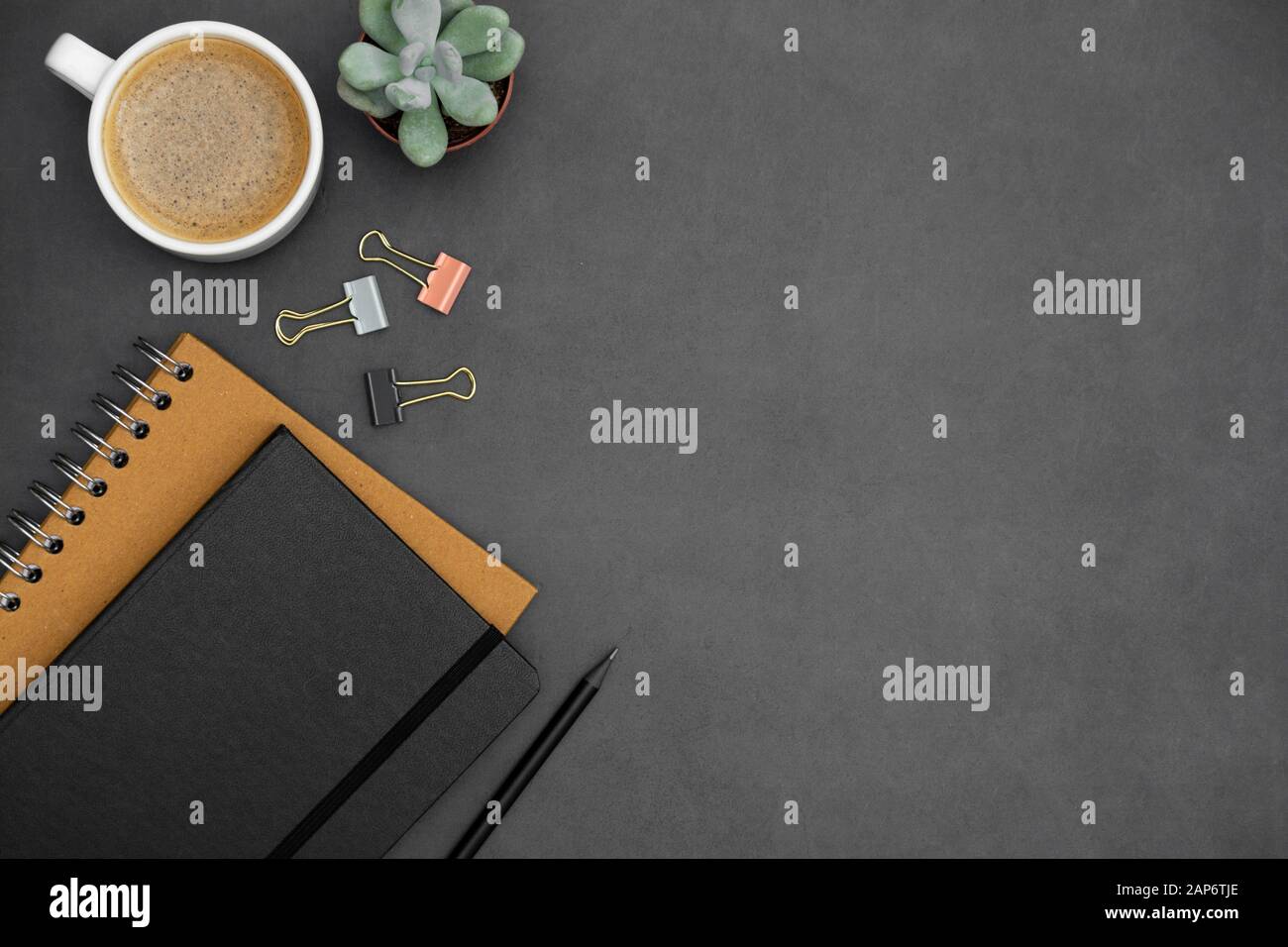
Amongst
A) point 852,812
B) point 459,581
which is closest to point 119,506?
point 459,581

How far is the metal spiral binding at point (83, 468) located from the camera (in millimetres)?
758

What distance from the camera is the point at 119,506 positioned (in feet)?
2.52

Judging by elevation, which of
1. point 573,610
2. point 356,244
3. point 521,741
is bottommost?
point 521,741

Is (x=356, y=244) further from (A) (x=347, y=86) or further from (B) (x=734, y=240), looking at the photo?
(B) (x=734, y=240)

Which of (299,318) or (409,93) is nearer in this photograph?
(409,93)

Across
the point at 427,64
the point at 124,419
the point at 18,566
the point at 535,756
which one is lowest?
the point at 535,756

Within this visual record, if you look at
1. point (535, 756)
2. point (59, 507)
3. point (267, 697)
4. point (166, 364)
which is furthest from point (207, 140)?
point (535, 756)

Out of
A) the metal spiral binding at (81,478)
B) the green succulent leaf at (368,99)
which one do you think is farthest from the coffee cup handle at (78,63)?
the metal spiral binding at (81,478)

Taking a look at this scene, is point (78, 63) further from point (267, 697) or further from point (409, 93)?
point (267, 697)

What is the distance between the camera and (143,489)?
2.52 ft

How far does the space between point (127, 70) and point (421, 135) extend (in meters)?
0.21

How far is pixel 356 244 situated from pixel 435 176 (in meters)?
0.08

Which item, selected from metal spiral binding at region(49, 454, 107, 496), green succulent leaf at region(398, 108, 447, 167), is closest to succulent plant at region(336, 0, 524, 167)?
green succulent leaf at region(398, 108, 447, 167)

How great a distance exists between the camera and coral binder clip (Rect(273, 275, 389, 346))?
2.57ft
